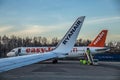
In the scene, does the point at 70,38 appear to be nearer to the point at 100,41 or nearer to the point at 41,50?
the point at 41,50

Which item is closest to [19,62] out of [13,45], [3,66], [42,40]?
[3,66]

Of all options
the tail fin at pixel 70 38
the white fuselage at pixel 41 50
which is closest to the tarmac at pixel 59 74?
the tail fin at pixel 70 38

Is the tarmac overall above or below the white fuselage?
below

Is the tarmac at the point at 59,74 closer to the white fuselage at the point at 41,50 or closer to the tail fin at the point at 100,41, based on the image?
the white fuselage at the point at 41,50

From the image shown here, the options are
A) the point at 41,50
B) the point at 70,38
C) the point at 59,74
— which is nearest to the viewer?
the point at 70,38

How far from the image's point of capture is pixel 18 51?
45875mm

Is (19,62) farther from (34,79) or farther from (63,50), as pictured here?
(34,79)

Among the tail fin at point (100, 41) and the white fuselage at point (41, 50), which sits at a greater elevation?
the tail fin at point (100, 41)

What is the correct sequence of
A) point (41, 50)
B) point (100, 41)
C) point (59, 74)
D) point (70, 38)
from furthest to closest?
point (100, 41), point (41, 50), point (59, 74), point (70, 38)

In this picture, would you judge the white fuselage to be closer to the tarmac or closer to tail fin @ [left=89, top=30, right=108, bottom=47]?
tail fin @ [left=89, top=30, right=108, bottom=47]

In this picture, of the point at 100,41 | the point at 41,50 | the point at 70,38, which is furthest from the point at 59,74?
the point at 100,41

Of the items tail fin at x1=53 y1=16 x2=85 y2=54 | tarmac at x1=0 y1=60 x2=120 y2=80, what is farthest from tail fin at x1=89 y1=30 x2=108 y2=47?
tail fin at x1=53 y1=16 x2=85 y2=54

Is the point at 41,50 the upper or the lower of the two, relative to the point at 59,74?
upper

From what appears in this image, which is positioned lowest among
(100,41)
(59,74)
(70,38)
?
(59,74)
